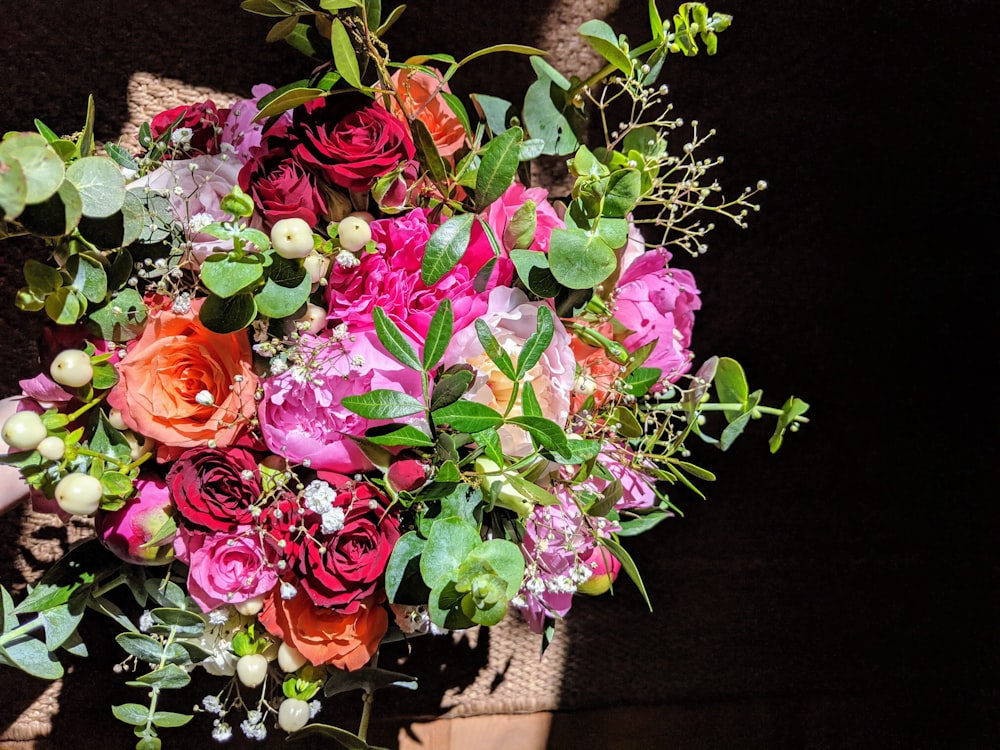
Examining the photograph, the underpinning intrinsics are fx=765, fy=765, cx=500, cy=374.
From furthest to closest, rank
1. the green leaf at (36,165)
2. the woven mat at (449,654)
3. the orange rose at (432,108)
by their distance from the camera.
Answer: the woven mat at (449,654)
the orange rose at (432,108)
the green leaf at (36,165)

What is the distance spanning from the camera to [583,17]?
0.88 m

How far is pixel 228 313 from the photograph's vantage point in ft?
1.57

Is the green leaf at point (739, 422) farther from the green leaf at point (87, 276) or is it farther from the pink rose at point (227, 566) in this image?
the green leaf at point (87, 276)

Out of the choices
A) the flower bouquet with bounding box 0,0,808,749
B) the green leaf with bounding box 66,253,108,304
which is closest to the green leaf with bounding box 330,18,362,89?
the flower bouquet with bounding box 0,0,808,749

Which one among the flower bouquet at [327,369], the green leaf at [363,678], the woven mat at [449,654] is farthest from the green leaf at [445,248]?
the woven mat at [449,654]

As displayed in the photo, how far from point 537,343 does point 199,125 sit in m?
0.33

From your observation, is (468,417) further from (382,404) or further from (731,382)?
(731,382)

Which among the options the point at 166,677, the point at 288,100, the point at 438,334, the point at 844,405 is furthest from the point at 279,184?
the point at 844,405

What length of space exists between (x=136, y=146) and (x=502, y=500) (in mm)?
552

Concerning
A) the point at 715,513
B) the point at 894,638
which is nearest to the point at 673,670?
the point at 715,513

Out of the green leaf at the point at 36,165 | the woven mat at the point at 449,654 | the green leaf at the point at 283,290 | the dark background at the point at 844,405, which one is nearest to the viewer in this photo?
the green leaf at the point at 36,165

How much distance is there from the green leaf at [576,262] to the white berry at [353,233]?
12 cm

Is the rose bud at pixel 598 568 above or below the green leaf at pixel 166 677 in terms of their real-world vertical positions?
above

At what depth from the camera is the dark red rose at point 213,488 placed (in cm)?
50
